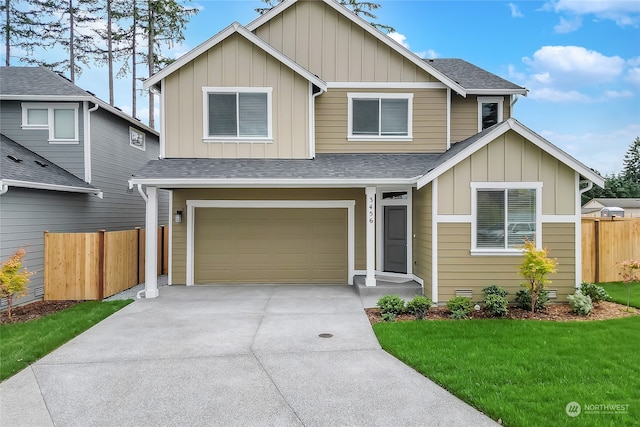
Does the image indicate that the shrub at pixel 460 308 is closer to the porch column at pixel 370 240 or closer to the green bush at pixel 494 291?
the green bush at pixel 494 291

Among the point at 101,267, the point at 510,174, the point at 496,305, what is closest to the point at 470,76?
the point at 510,174

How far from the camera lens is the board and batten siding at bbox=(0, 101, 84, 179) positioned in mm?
11852

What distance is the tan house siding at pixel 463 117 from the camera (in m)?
12.0

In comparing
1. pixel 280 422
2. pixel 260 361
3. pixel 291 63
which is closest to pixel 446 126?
pixel 291 63

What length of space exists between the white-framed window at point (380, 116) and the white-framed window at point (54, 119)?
8.23 metres

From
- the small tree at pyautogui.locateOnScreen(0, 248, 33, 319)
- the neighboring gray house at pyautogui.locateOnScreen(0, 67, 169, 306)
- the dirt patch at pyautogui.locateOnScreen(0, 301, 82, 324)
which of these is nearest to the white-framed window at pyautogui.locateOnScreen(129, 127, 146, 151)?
the neighboring gray house at pyautogui.locateOnScreen(0, 67, 169, 306)

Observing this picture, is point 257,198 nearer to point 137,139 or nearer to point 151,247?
Answer: point 151,247

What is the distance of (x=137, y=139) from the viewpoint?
51.2 feet

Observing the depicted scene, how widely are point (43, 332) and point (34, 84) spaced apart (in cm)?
897

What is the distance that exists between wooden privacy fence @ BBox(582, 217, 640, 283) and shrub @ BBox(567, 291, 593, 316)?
149 inches

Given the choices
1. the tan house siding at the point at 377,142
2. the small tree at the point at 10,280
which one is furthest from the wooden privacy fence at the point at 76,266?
the tan house siding at the point at 377,142

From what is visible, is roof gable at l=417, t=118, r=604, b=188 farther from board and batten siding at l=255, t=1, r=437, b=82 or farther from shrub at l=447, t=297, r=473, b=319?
board and batten siding at l=255, t=1, r=437, b=82

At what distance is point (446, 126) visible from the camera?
1143 centimetres

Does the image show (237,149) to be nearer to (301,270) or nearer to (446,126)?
(301,270)
